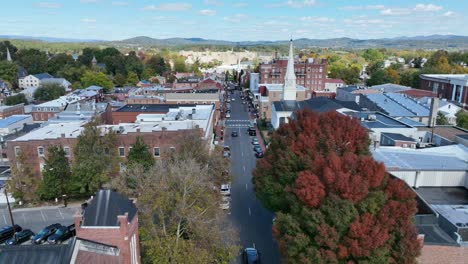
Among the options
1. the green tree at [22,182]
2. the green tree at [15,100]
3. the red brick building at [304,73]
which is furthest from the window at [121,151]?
the red brick building at [304,73]

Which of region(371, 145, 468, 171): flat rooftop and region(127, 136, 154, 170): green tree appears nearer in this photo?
region(371, 145, 468, 171): flat rooftop

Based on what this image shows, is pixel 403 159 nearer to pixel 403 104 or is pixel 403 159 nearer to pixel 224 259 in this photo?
pixel 224 259

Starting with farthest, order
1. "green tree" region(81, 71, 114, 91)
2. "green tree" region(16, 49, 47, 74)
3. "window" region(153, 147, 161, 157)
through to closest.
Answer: "green tree" region(16, 49, 47, 74), "green tree" region(81, 71, 114, 91), "window" region(153, 147, 161, 157)

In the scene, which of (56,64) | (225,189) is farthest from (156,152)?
(56,64)

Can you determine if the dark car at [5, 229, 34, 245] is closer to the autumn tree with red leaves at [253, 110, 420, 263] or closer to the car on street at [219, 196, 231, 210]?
the car on street at [219, 196, 231, 210]

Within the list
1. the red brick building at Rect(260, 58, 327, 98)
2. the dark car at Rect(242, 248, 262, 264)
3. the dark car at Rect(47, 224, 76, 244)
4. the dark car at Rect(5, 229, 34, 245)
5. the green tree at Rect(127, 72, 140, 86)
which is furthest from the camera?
the green tree at Rect(127, 72, 140, 86)

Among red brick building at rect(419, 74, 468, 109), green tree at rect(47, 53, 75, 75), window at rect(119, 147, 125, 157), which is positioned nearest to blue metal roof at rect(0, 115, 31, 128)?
window at rect(119, 147, 125, 157)

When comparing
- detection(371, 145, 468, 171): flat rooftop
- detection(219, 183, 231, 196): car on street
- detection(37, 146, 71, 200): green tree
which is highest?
detection(371, 145, 468, 171): flat rooftop
